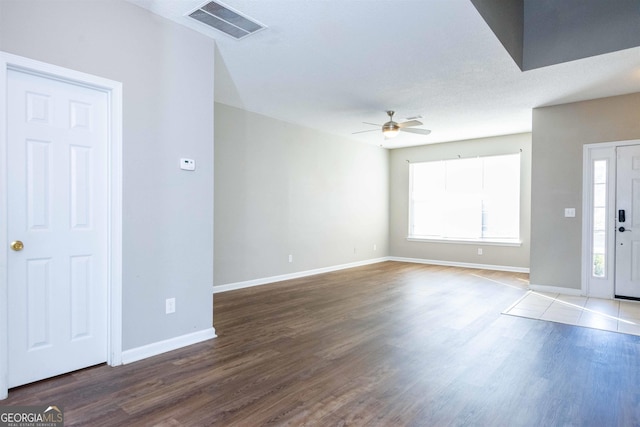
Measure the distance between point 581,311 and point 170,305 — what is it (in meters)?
4.61

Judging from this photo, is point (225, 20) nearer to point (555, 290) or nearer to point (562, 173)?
point (562, 173)

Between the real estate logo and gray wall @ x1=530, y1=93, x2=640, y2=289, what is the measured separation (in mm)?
5839

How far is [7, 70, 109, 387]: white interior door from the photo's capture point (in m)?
2.32

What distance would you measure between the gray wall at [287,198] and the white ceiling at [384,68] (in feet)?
1.66

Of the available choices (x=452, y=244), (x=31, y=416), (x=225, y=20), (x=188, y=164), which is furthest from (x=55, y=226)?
(x=452, y=244)

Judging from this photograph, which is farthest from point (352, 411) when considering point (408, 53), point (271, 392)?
point (408, 53)

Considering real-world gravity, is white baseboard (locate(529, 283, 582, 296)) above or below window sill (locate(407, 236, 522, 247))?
below

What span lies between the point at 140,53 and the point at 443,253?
7.06 meters

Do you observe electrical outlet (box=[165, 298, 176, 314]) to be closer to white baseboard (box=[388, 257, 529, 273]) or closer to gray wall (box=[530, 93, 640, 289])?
gray wall (box=[530, 93, 640, 289])

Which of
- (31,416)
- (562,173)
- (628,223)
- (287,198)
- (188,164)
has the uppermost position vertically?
(562,173)

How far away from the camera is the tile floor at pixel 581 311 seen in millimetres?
3803

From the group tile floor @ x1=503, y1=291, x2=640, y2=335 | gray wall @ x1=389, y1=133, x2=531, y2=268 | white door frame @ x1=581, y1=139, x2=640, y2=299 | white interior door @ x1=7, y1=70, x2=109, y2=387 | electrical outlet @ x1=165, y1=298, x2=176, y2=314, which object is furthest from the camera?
gray wall @ x1=389, y1=133, x2=531, y2=268

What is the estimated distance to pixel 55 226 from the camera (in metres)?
2.49

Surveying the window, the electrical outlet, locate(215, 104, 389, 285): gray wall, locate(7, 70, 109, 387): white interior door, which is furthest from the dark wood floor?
the window
